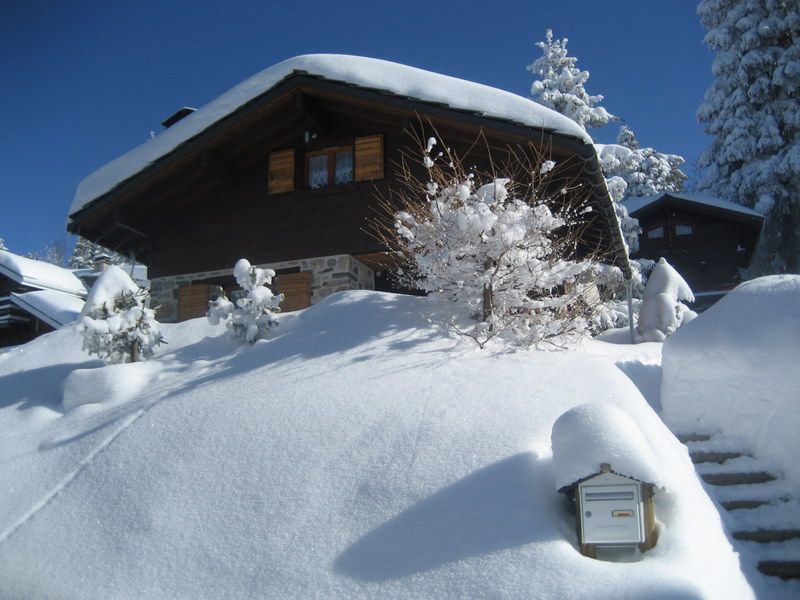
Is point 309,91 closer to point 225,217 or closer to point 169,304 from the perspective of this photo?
point 225,217

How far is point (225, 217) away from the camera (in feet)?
38.7

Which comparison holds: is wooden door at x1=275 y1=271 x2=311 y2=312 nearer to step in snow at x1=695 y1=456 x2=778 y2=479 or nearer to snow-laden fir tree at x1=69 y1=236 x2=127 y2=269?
step in snow at x1=695 y1=456 x2=778 y2=479

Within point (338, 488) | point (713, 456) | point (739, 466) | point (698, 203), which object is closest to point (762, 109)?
point (698, 203)

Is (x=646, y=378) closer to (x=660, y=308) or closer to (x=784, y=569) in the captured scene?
(x=784, y=569)

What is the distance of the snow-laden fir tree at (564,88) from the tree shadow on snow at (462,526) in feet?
62.3

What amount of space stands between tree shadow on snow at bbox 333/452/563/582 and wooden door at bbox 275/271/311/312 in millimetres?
7048

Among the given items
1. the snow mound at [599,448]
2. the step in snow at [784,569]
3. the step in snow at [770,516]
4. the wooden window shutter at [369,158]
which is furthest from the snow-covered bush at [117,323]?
the step in snow at [784,569]

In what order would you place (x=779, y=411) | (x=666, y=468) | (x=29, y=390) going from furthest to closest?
1. (x=29, y=390)
2. (x=779, y=411)
3. (x=666, y=468)

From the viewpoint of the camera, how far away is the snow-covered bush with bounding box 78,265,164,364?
752 centimetres

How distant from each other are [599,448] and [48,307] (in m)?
17.3

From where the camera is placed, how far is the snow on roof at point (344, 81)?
895cm

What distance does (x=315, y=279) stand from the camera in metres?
10.9

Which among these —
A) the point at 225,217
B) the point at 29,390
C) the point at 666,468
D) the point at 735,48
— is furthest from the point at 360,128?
the point at 735,48

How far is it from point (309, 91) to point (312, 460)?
7.54m
